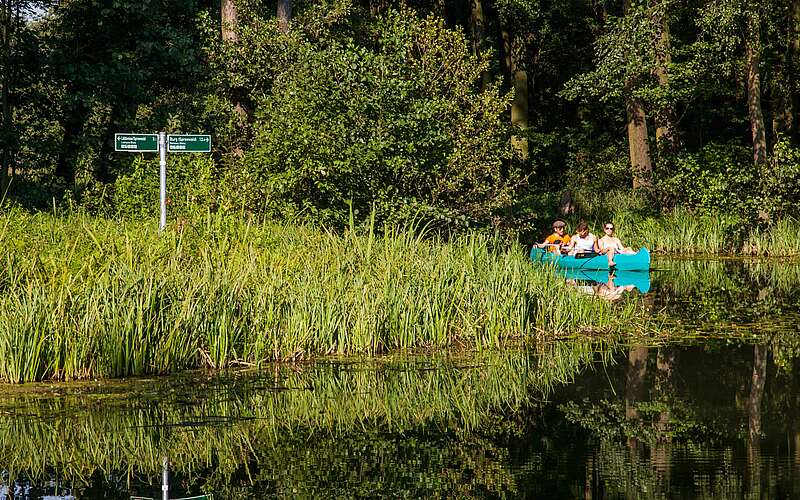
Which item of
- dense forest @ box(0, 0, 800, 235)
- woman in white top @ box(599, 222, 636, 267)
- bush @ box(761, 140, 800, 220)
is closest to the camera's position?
dense forest @ box(0, 0, 800, 235)

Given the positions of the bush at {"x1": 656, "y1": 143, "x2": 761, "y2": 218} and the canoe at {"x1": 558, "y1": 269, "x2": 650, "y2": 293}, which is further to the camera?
the bush at {"x1": 656, "y1": 143, "x2": 761, "y2": 218}

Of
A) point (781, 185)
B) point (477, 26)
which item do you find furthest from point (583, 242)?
point (477, 26)

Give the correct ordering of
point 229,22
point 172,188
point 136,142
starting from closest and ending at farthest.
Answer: point 136,142
point 172,188
point 229,22

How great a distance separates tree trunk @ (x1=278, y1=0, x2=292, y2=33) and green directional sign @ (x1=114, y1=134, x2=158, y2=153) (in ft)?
35.2

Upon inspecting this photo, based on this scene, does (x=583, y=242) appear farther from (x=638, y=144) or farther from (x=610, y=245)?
(x=638, y=144)

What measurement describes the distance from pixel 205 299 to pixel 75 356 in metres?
1.23

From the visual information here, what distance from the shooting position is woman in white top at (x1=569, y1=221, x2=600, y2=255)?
20.4 metres

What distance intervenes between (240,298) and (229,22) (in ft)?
39.8

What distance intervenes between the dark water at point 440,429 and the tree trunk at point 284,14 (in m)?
12.4

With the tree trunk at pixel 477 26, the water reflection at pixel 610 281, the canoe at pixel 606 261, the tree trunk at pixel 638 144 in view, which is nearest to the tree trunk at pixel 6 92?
the canoe at pixel 606 261

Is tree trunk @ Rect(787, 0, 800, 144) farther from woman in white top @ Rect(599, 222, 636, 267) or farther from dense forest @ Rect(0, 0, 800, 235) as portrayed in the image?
woman in white top @ Rect(599, 222, 636, 267)

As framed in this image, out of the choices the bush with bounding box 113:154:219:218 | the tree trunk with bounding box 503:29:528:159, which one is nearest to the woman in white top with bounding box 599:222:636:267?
the bush with bounding box 113:154:219:218

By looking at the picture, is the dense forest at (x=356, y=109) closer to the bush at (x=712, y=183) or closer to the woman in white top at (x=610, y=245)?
the bush at (x=712, y=183)

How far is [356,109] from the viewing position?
16281 mm
